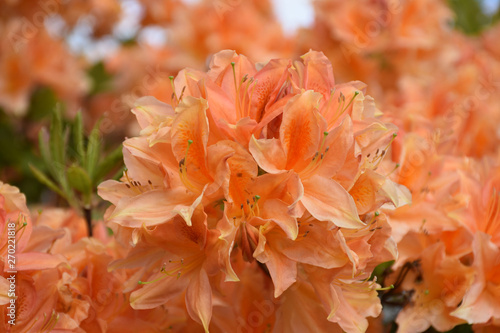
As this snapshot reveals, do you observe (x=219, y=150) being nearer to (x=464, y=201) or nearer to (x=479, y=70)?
(x=464, y=201)

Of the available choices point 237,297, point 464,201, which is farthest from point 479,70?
point 237,297

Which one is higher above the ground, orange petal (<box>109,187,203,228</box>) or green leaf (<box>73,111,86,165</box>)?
orange petal (<box>109,187,203,228</box>)

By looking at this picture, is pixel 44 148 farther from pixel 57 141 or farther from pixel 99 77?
pixel 99 77

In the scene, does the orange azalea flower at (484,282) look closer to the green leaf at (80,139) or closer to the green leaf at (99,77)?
the green leaf at (80,139)

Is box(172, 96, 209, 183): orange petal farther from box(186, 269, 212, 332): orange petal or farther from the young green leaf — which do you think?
the young green leaf

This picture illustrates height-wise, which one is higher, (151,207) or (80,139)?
(151,207)

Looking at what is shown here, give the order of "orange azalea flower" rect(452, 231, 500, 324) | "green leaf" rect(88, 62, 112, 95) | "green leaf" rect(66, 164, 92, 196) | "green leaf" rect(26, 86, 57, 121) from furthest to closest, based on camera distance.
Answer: "green leaf" rect(88, 62, 112, 95), "green leaf" rect(26, 86, 57, 121), "green leaf" rect(66, 164, 92, 196), "orange azalea flower" rect(452, 231, 500, 324)

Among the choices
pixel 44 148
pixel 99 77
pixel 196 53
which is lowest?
pixel 99 77

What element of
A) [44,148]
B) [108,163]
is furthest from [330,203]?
[44,148]

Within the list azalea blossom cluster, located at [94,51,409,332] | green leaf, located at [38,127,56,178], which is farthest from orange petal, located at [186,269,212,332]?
green leaf, located at [38,127,56,178]
